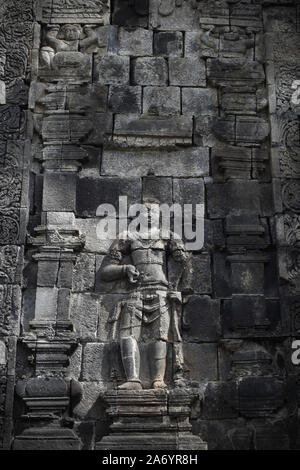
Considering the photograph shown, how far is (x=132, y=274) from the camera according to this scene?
28.2 feet

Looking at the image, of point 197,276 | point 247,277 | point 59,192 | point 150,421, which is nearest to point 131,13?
point 59,192

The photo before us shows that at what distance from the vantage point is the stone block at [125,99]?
952 centimetres

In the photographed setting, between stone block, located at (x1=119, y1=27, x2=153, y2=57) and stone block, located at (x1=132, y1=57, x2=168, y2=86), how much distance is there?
0.12 m

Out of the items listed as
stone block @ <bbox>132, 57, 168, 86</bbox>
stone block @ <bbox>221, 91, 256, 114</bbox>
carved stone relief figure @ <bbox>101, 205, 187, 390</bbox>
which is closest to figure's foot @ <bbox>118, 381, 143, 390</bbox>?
carved stone relief figure @ <bbox>101, 205, 187, 390</bbox>

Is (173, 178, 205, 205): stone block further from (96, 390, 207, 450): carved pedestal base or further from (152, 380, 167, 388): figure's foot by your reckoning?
(96, 390, 207, 450): carved pedestal base

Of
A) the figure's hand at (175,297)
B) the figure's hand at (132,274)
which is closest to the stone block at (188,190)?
the figure's hand at (132,274)

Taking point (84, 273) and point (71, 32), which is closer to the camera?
point (84, 273)

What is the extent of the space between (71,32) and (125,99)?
1238 millimetres

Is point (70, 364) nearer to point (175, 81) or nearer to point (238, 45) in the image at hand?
point (175, 81)

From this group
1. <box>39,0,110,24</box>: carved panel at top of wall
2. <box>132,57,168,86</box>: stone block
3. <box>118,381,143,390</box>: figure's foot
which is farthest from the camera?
<box>39,0,110,24</box>: carved panel at top of wall

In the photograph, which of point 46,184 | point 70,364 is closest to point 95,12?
point 46,184

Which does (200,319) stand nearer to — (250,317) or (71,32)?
(250,317)

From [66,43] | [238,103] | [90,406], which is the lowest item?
[90,406]

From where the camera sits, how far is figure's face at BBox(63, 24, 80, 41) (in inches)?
390
